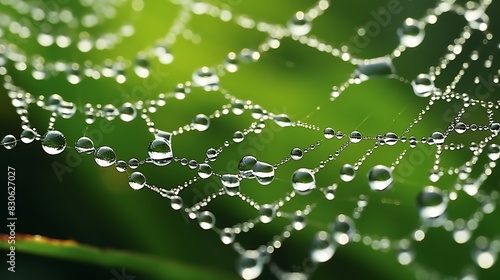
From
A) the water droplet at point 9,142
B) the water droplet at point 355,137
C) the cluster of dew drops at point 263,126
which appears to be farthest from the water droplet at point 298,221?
the water droplet at point 9,142

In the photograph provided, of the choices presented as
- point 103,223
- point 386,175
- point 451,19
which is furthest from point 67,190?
point 451,19

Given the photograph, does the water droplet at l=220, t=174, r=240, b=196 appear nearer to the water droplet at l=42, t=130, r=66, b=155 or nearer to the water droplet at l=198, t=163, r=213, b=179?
the water droplet at l=198, t=163, r=213, b=179

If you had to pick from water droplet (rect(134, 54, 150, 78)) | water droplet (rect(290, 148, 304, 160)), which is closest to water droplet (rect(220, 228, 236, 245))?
water droplet (rect(290, 148, 304, 160))

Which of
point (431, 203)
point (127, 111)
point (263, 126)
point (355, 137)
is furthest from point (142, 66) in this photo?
point (431, 203)

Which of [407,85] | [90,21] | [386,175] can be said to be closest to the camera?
[386,175]

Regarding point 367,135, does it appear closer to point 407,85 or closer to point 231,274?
point 407,85
